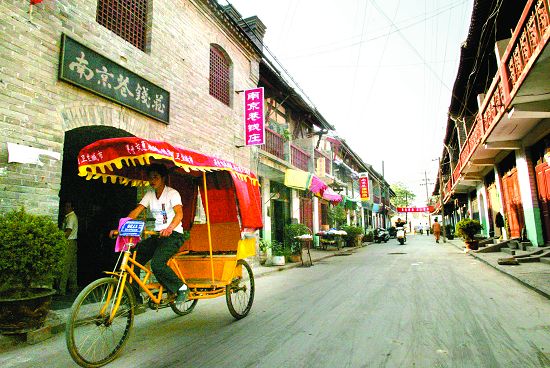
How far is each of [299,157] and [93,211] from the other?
10567 mm

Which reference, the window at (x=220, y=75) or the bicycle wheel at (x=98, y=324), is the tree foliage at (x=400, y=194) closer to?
the window at (x=220, y=75)

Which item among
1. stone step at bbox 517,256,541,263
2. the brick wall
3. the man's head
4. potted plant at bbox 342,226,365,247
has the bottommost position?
stone step at bbox 517,256,541,263

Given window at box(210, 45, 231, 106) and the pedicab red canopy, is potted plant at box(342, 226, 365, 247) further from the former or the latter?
the pedicab red canopy

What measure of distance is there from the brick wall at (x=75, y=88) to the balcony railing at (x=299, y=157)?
653 cm

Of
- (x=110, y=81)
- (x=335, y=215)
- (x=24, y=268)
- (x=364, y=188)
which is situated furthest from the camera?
(x=364, y=188)

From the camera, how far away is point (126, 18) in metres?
7.23

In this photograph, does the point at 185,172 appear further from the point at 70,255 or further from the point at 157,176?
the point at 70,255

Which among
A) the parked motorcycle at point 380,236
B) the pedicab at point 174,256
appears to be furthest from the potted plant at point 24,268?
the parked motorcycle at point 380,236

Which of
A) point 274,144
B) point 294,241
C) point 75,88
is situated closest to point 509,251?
point 294,241

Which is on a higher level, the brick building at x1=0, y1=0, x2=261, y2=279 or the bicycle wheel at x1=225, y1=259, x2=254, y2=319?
the brick building at x1=0, y1=0, x2=261, y2=279

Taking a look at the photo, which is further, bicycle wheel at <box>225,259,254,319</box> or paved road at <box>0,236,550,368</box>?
bicycle wheel at <box>225,259,254,319</box>

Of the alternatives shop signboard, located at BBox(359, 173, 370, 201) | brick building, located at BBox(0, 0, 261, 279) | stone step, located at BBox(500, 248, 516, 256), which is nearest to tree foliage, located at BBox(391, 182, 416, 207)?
shop signboard, located at BBox(359, 173, 370, 201)

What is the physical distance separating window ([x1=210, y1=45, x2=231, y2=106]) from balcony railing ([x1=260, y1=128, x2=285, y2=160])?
10.3 feet

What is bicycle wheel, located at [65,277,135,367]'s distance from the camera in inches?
117
